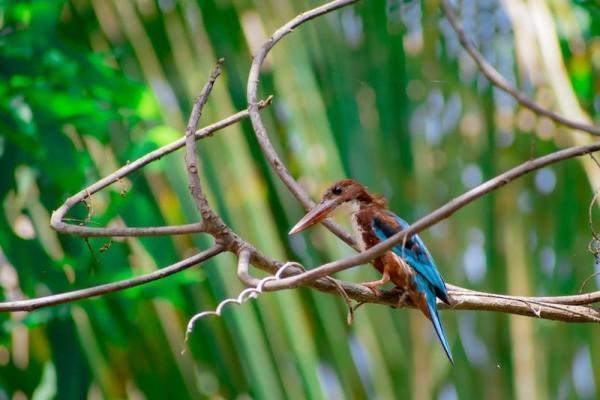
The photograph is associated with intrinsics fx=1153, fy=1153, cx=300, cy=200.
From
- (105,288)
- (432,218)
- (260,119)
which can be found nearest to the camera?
(432,218)

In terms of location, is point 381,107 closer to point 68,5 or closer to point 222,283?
point 222,283

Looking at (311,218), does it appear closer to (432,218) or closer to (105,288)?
(105,288)

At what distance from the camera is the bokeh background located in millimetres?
3516

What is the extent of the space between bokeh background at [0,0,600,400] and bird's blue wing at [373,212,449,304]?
0.95 feet

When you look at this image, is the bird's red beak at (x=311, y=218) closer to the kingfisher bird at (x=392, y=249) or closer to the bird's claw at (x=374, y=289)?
the kingfisher bird at (x=392, y=249)

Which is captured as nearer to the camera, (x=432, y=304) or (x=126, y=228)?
(x=126, y=228)

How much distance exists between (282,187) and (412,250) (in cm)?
55

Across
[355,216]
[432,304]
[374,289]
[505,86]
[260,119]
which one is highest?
[260,119]

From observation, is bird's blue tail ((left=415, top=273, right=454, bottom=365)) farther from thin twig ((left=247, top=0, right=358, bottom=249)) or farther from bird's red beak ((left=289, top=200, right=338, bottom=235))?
thin twig ((left=247, top=0, right=358, bottom=249))

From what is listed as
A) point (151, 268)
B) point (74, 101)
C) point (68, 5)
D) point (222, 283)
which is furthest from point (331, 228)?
point (68, 5)

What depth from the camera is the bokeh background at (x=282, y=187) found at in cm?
352

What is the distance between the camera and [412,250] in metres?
3.23

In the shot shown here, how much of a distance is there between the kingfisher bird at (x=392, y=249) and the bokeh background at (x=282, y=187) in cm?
24


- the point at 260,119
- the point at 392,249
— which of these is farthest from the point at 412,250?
the point at 260,119
